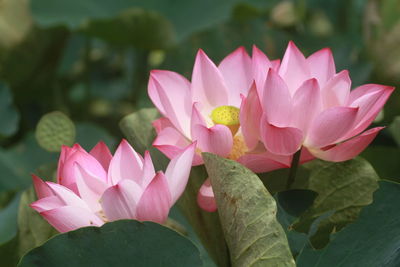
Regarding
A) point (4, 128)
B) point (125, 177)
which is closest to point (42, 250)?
point (125, 177)

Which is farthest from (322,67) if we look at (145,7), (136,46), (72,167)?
(145,7)

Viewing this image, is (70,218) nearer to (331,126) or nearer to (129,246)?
(129,246)

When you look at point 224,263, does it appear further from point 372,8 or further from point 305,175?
point 372,8

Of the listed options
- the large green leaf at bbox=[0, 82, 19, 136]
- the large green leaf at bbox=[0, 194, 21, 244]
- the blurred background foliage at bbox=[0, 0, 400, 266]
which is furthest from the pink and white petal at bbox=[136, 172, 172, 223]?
the large green leaf at bbox=[0, 82, 19, 136]

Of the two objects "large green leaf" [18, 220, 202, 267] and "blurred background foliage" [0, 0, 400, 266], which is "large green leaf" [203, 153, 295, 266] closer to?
"large green leaf" [18, 220, 202, 267]

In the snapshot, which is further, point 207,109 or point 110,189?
point 207,109

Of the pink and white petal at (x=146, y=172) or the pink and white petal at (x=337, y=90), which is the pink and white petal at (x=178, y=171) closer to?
the pink and white petal at (x=146, y=172)
